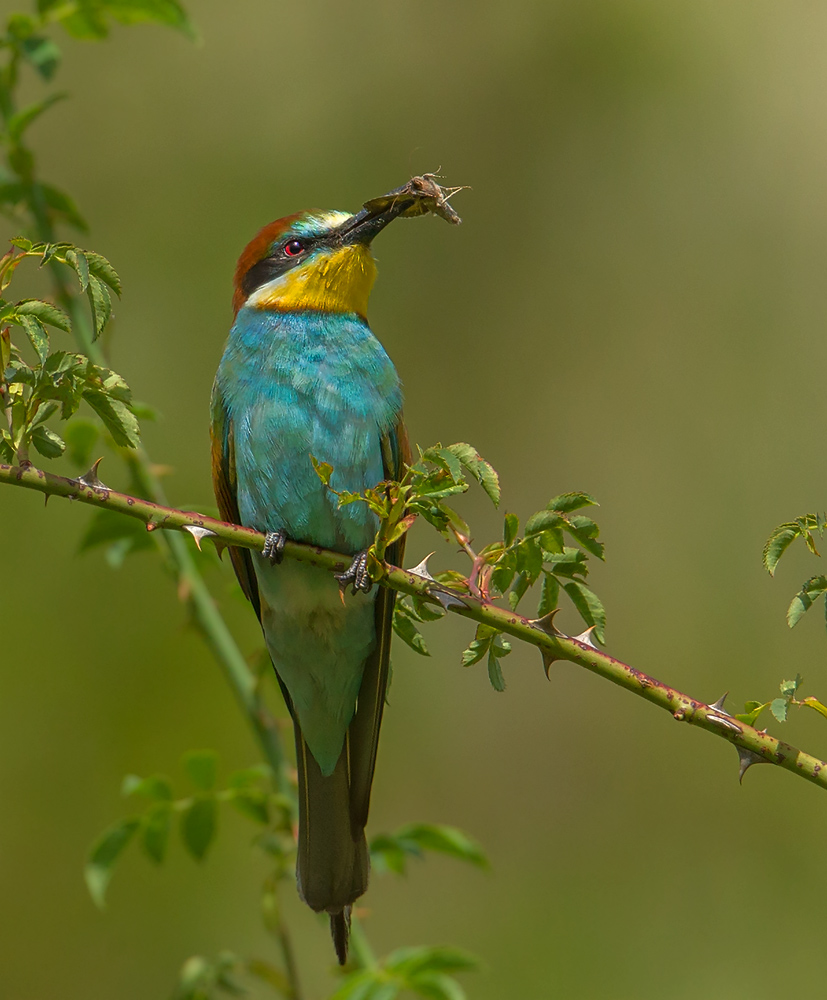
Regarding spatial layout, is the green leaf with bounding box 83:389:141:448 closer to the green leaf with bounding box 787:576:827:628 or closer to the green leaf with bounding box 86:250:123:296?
the green leaf with bounding box 86:250:123:296

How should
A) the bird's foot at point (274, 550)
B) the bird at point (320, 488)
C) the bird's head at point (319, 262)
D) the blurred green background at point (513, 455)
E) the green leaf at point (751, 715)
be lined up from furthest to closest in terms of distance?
the blurred green background at point (513, 455) < the bird's head at point (319, 262) < the bird at point (320, 488) < the bird's foot at point (274, 550) < the green leaf at point (751, 715)

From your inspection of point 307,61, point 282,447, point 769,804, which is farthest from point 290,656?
point 307,61

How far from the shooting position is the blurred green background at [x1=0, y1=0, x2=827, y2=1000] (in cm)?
455

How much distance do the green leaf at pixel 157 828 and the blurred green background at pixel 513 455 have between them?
6.57ft

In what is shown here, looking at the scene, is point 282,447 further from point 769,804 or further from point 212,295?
point 769,804

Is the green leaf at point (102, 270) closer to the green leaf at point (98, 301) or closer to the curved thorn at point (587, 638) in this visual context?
the green leaf at point (98, 301)

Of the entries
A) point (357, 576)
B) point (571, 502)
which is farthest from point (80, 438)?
point (571, 502)

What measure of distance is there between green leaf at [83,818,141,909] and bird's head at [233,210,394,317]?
1384 mm

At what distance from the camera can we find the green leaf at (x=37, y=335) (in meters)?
1.69

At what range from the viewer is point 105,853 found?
99.8 inches

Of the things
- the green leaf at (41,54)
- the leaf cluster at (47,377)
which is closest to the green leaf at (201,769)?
the leaf cluster at (47,377)

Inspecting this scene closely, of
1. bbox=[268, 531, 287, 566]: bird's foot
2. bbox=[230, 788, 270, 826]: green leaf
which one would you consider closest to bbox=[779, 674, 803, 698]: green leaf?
bbox=[230, 788, 270, 826]: green leaf

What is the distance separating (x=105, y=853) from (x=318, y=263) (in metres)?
1.59

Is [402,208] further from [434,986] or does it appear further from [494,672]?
[434,986]
